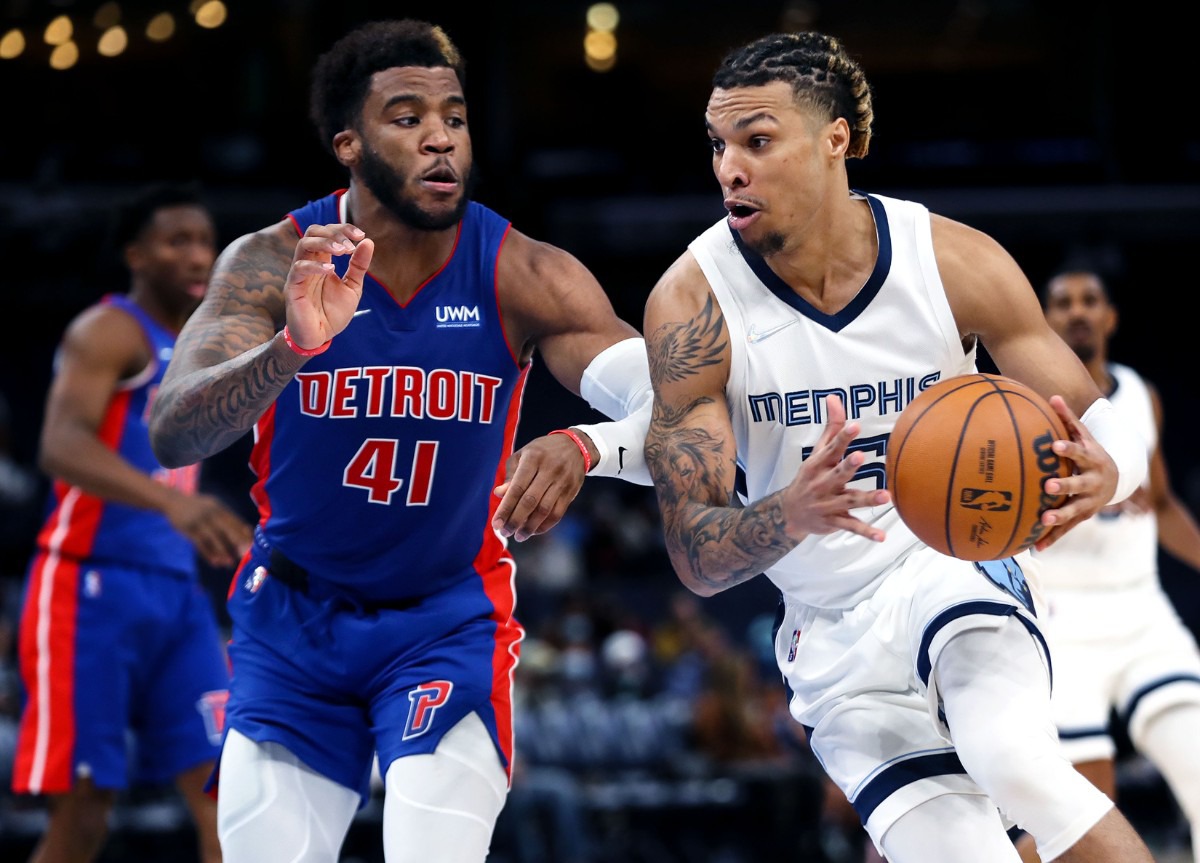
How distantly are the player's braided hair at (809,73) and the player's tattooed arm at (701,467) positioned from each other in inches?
22.5

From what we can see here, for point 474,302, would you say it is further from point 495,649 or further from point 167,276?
point 167,276

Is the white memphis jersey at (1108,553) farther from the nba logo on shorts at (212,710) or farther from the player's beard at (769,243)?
the nba logo on shorts at (212,710)

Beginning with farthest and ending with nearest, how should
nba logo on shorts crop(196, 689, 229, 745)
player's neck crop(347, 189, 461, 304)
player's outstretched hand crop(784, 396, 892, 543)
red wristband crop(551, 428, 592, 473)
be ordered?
nba logo on shorts crop(196, 689, 229, 745)
player's neck crop(347, 189, 461, 304)
red wristband crop(551, 428, 592, 473)
player's outstretched hand crop(784, 396, 892, 543)

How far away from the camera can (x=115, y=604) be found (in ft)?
17.8

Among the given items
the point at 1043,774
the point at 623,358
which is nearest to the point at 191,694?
the point at 623,358

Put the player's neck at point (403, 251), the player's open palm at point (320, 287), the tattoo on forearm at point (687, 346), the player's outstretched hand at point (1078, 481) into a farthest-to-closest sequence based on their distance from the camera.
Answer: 1. the player's neck at point (403, 251)
2. the tattoo on forearm at point (687, 346)
3. the player's open palm at point (320, 287)
4. the player's outstretched hand at point (1078, 481)

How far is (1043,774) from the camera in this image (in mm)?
3201

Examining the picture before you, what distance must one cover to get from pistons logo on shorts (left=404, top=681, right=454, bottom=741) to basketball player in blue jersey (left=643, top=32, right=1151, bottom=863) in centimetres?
69

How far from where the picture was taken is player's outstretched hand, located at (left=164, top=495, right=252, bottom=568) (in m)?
4.28

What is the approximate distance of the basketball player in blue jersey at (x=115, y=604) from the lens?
5.26m

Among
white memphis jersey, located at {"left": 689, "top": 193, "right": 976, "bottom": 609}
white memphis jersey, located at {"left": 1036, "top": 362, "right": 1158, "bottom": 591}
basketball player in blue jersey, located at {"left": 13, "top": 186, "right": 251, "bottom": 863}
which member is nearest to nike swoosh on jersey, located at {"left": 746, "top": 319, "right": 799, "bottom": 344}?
white memphis jersey, located at {"left": 689, "top": 193, "right": 976, "bottom": 609}

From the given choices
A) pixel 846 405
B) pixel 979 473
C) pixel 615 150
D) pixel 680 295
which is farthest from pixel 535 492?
pixel 615 150

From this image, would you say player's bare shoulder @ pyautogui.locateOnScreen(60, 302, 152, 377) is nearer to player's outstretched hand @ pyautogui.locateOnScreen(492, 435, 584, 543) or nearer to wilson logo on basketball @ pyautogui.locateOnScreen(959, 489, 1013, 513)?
player's outstretched hand @ pyautogui.locateOnScreen(492, 435, 584, 543)

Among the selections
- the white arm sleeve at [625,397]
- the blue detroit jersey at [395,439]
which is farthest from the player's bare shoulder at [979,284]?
the blue detroit jersey at [395,439]
